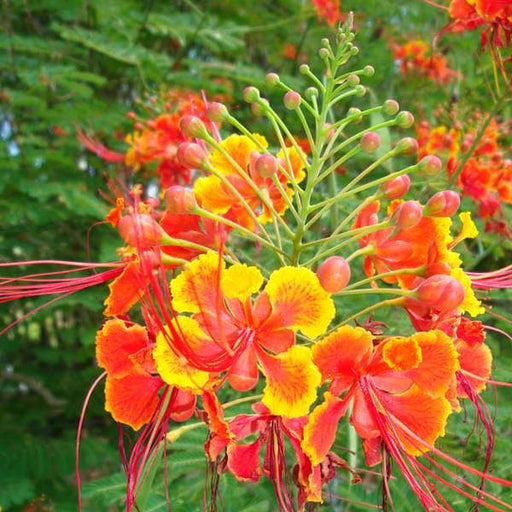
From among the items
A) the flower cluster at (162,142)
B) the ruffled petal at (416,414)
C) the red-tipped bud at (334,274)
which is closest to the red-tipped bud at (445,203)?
the red-tipped bud at (334,274)

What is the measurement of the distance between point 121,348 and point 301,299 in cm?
41

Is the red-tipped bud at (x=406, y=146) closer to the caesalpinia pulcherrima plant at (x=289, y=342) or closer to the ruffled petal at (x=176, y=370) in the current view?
the caesalpinia pulcherrima plant at (x=289, y=342)

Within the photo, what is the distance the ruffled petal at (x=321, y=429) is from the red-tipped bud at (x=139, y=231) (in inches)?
18.4

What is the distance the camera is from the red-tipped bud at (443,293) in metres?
1.26

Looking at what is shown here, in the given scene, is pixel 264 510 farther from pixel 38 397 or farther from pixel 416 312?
pixel 38 397

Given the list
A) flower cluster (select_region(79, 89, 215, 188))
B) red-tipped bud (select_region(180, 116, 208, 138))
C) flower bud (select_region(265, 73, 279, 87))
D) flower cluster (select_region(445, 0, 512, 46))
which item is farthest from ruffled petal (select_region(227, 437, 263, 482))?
flower cluster (select_region(79, 89, 215, 188))

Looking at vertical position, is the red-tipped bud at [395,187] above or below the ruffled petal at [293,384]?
above

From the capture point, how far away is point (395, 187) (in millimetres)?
1536

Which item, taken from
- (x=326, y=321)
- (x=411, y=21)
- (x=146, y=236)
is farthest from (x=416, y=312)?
(x=411, y=21)

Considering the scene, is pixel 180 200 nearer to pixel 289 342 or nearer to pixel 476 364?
pixel 289 342

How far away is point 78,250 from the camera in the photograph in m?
3.93

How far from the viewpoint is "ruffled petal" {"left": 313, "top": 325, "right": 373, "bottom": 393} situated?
1271 millimetres

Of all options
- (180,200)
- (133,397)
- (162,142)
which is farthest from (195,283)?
(162,142)

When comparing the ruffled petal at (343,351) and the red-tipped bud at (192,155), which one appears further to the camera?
the red-tipped bud at (192,155)
